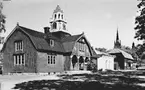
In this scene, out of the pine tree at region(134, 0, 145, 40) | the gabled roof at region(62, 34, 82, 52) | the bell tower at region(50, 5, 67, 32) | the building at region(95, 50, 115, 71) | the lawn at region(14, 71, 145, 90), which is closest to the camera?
the lawn at region(14, 71, 145, 90)

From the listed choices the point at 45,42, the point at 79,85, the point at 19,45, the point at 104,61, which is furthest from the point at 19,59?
the point at 104,61

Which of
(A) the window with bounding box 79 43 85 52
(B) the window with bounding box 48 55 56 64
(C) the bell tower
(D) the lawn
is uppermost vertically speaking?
(C) the bell tower

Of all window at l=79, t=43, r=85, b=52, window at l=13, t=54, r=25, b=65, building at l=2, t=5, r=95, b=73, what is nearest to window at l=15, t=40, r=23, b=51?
building at l=2, t=5, r=95, b=73

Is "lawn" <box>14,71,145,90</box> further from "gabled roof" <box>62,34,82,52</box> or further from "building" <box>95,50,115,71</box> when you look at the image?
"building" <box>95,50,115,71</box>

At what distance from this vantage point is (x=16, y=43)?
107ft

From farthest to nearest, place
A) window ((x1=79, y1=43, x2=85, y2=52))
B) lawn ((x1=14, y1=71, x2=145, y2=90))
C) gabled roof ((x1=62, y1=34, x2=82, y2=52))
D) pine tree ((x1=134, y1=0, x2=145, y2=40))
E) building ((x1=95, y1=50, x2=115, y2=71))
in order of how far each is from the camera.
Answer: building ((x1=95, y1=50, x2=115, y2=71)) → window ((x1=79, y1=43, x2=85, y2=52)) → gabled roof ((x1=62, y1=34, x2=82, y2=52)) → pine tree ((x1=134, y1=0, x2=145, y2=40)) → lawn ((x1=14, y1=71, x2=145, y2=90))

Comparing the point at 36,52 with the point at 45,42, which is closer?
the point at 36,52

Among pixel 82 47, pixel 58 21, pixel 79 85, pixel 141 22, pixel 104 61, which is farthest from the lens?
pixel 104 61

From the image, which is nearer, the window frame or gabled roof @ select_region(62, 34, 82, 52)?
the window frame

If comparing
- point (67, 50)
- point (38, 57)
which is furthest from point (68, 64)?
point (38, 57)

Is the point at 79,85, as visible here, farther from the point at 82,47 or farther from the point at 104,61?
the point at 104,61

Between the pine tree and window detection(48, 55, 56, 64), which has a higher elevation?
the pine tree

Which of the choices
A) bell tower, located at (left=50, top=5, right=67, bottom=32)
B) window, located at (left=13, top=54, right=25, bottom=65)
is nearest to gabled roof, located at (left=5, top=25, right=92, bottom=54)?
window, located at (left=13, top=54, right=25, bottom=65)

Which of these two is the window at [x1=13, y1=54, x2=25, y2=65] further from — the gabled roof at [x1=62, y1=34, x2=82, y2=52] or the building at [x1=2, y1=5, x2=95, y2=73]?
the gabled roof at [x1=62, y1=34, x2=82, y2=52]
